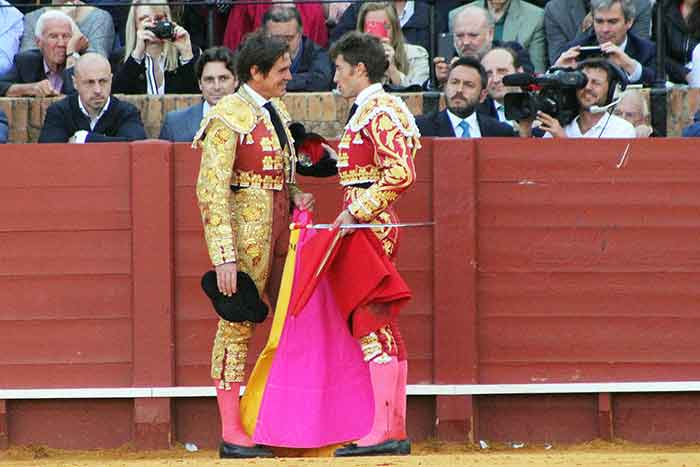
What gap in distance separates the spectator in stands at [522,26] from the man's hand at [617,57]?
2.38 ft

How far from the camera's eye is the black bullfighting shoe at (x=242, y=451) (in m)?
6.61

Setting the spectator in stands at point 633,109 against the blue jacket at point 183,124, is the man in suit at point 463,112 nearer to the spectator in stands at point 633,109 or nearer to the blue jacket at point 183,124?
the spectator in stands at point 633,109

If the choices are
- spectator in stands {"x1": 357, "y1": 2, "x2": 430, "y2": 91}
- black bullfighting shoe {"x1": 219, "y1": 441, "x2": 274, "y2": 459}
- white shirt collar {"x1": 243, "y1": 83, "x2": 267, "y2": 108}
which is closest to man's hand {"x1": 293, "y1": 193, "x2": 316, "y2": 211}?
white shirt collar {"x1": 243, "y1": 83, "x2": 267, "y2": 108}

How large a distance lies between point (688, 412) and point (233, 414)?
2.15 meters

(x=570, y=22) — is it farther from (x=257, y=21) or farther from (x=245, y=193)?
(x=245, y=193)

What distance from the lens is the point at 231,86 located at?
7.84 meters

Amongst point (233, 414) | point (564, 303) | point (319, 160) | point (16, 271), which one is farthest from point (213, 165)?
point (564, 303)

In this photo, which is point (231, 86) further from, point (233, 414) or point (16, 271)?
point (233, 414)

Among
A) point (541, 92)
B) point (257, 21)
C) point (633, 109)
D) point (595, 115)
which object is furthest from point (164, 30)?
point (633, 109)

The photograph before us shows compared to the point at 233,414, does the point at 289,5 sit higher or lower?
higher

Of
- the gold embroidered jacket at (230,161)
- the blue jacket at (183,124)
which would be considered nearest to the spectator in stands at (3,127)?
the blue jacket at (183,124)

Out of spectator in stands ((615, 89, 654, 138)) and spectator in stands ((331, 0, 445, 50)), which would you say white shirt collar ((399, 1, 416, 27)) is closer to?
spectator in stands ((331, 0, 445, 50))

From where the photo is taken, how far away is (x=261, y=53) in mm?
6465

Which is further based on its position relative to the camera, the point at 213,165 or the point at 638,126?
the point at 638,126
